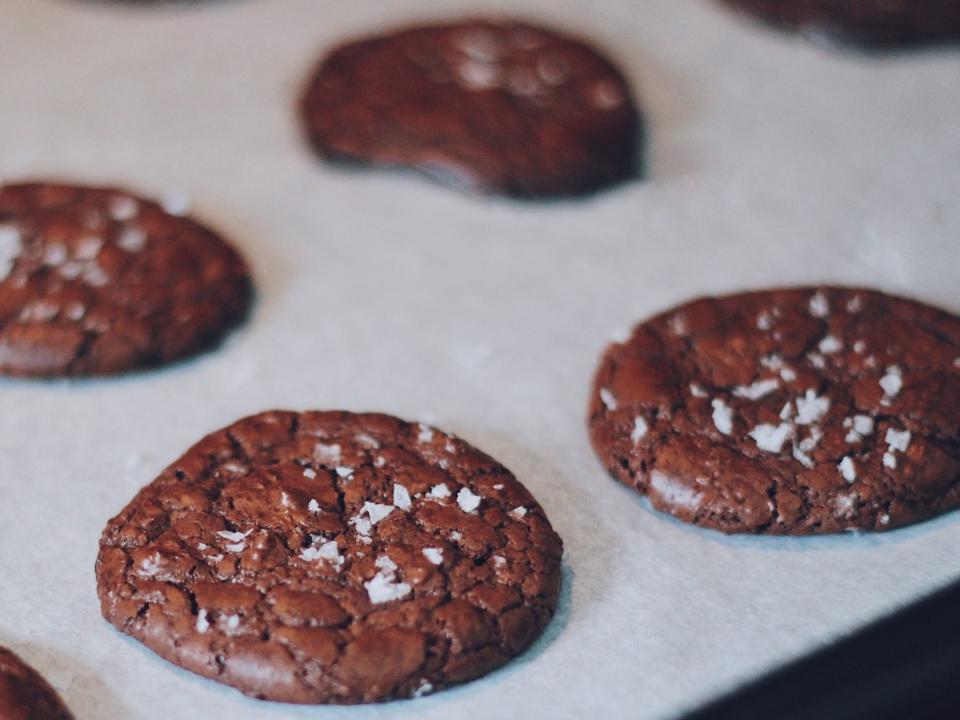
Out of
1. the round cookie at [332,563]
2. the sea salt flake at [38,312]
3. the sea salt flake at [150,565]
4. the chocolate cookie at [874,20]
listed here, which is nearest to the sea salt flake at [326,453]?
the round cookie at [332,563]

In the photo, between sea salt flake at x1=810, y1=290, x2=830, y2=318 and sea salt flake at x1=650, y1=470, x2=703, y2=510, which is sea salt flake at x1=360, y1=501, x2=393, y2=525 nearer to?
sea salt flake at x1=650, y1=470, x2=703, y2=510

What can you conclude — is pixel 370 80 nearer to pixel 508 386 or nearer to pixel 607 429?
pixel 508 386

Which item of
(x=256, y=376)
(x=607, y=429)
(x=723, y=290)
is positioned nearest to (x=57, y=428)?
(x=256, y=376)

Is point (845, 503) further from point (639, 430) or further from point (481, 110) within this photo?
point (481, 110)

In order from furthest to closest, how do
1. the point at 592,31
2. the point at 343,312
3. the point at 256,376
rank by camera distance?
the point at 592,31, the point at 343,312, the point at 256,376

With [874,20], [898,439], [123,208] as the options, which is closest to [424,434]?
[898,439]

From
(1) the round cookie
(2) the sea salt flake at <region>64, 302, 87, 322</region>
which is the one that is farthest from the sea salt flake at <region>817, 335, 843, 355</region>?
(2) the sea salt flake at <region>64, 302, 87, 322</region>
